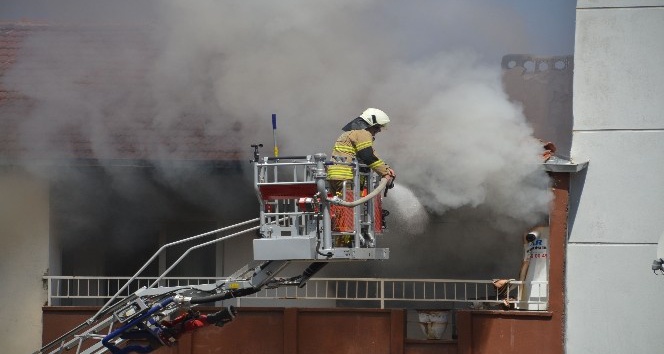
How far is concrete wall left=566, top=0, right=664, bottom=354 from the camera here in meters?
14.4

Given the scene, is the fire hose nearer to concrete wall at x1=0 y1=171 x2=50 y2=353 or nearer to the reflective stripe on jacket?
the reflective stripe on jacket

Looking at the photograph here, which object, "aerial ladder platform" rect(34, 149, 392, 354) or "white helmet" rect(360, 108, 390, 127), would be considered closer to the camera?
"aerial ladder platform" rect(34, 149, 392, 354)

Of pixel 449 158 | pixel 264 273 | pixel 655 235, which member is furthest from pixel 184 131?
pixel 655 235

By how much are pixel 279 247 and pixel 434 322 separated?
4070mm

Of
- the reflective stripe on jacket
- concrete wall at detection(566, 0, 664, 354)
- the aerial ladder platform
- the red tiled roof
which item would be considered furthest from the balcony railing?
the reflective stripe on jacket

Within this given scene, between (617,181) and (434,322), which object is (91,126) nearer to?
(434,322)

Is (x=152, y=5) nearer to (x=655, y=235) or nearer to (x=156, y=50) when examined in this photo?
(x=156, y=50)

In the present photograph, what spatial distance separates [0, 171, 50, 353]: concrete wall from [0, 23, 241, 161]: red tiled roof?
1.84 ft

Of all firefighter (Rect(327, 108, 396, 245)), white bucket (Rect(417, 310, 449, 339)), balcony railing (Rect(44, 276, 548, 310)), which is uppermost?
firefighter (Rect(327, 108, 396, 245))

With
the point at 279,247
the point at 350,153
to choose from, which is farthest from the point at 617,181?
the point at 279,247

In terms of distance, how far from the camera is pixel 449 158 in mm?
14547

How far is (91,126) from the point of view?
621 inches

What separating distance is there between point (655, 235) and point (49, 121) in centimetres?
772

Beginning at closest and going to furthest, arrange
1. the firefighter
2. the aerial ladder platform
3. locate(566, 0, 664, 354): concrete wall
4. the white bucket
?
the aerial ladder platform
the firefighter
locate(566, 0, 664, 354): concrete wall
the white bucket
